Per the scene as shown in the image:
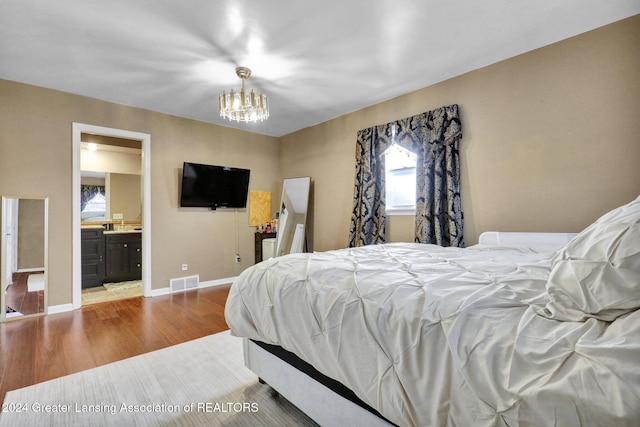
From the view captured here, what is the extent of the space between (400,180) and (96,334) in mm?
3626

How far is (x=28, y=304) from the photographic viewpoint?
320 centimetres

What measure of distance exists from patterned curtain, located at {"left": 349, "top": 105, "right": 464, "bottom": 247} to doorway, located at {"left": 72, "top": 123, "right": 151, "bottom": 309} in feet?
9.49

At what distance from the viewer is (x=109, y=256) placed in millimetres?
4770

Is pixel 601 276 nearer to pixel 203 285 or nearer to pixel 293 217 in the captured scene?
pixel 293 217

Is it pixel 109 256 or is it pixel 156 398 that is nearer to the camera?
pixel 156 398

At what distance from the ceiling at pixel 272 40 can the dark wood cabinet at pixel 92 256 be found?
2.22m

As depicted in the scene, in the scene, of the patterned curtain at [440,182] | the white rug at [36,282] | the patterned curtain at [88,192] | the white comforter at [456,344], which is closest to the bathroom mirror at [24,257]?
the white rug at [36,282]

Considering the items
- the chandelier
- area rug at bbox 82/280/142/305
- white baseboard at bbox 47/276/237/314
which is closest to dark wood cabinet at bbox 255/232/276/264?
white baseboard at bbox 47/276/237/314

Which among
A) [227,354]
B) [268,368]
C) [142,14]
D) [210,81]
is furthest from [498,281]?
[210,81]

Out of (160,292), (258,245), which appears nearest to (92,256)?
(160,292)

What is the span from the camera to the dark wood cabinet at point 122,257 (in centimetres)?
477

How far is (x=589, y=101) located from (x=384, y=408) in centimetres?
287

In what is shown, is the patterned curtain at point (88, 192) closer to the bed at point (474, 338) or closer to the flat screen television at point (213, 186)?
the flat screen television at point (213, 186)

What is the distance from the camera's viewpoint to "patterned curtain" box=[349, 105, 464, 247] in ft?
10.1
